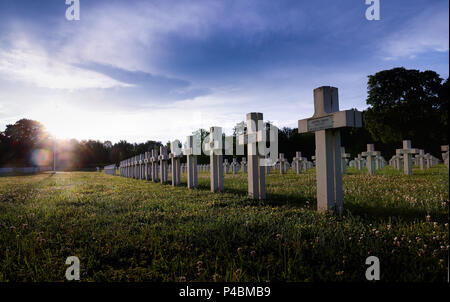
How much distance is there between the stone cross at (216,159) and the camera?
7430 millimetres

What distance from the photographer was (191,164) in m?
8.89

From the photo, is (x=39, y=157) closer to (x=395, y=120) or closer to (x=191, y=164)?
(x=191, y=164)

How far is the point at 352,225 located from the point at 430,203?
2.27 metres

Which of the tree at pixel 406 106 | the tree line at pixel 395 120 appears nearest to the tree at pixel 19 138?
the tree line at pixel 395 120

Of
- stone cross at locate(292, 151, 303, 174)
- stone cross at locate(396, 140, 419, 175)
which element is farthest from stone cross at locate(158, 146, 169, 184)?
stone cross at locate(396, 140, 419, 175)

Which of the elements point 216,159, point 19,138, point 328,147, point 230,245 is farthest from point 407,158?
point 19,138

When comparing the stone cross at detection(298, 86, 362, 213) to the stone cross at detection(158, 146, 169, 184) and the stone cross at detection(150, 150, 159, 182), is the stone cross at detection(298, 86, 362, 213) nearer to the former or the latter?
the stone cross at detection(158, 146, 169, 184)

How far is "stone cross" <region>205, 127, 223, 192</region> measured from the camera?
7.43 metres

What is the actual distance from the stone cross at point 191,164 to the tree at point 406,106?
122 feet

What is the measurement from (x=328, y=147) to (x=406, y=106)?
133ft

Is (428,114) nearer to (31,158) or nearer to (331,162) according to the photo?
(331,162)

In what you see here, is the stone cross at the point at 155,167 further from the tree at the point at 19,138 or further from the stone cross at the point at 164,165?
the tree at the point at 19,138

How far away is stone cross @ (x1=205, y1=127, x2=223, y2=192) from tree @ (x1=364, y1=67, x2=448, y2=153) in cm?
3751
